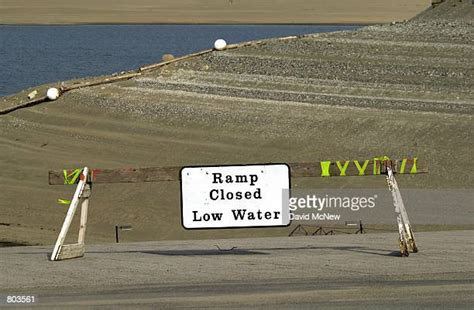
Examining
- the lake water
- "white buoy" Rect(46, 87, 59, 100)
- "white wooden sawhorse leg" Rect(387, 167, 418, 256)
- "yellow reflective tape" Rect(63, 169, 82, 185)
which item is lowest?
"white wooden sawhorse leg" Rect(387, 167, 418, 256)

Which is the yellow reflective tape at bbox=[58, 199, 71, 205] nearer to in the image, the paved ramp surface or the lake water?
the paved ramp surface

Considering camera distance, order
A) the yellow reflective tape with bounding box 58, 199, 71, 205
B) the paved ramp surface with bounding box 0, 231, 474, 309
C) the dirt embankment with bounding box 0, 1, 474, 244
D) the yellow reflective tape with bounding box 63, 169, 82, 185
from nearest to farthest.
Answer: the paved ramp surface with bounding box 0, 231, 474, 309 < the yellow reflective tape with bounding box 63, 169, 82, 185 < the dirt embankment with bounding box 0, 1, 474, 244 < the yellow reflective tape with bounding box 58, 199, 71, 205

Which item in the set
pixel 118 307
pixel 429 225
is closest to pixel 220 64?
pixel 429 225

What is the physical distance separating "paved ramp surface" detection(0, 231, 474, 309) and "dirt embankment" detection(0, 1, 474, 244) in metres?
5.19

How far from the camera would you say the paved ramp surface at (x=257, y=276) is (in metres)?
9.80

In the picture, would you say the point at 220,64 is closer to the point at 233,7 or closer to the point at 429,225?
the point at 429,225

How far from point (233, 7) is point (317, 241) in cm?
8301

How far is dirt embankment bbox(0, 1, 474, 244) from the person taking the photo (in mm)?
20141

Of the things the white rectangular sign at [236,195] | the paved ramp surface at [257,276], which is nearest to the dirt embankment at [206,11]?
the paved ramp surface at [257,276]

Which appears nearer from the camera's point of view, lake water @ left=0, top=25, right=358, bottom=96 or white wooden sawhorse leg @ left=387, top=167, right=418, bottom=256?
white wooden sawhorse leg @ left=387, top=167, right=418, bottom=256

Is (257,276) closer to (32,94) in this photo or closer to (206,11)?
(32,94)

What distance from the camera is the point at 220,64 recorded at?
106 ft

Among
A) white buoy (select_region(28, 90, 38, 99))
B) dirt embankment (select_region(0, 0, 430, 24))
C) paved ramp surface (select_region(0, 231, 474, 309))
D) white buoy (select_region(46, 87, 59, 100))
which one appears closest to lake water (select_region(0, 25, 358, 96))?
dirt embankment (select_region(0, 0, 430, 24))

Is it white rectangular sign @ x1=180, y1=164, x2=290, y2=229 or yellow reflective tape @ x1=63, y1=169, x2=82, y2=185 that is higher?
yellow reflective tape @ x1=63, y1=169, x2=82, y2=185
